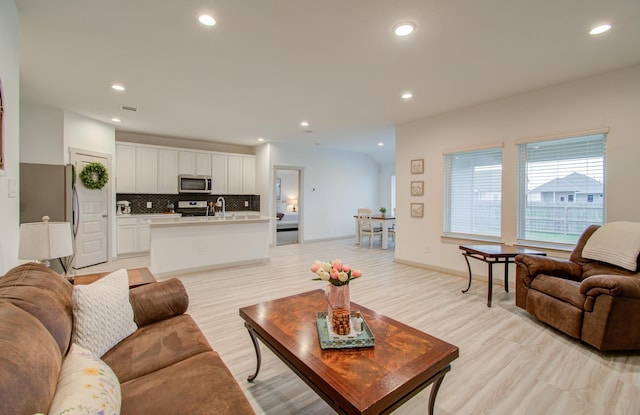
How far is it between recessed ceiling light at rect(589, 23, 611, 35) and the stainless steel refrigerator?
562 centimetres

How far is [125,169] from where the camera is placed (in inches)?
239

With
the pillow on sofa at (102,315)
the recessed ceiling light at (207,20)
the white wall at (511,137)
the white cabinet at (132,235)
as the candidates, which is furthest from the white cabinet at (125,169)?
the white wall at (511,137)

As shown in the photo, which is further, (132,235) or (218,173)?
(218,173)

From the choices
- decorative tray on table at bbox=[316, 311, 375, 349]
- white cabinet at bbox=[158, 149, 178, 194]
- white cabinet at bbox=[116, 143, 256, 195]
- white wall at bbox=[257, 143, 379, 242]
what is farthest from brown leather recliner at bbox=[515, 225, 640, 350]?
white cabinet at bbox=[158, 149, 178, 194]

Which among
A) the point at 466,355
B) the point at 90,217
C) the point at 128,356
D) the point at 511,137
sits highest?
the point at 511,137

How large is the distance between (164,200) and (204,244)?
280cm

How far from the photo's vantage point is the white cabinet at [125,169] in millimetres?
5977

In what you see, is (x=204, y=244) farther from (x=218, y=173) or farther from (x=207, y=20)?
(x=207, y=20)

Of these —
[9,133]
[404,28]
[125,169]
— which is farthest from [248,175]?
[404,28]

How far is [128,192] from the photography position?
20.0 ft

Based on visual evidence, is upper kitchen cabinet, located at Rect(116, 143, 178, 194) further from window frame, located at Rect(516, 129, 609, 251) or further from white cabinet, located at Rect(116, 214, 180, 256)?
window frame, located at Rect(516, 129, 609, 251)

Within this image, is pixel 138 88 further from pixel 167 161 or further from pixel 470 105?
pixel 470 105

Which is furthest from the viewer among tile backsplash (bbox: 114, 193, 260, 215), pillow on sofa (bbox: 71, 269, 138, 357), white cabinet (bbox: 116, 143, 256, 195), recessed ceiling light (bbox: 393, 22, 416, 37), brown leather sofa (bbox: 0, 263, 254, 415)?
tile backsplash (bbox: 114, 193, 260, 215)

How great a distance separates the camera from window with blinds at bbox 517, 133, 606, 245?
342 cm
